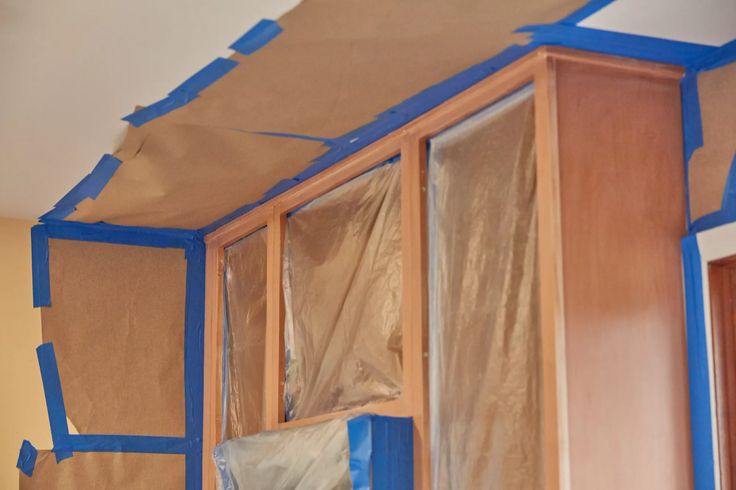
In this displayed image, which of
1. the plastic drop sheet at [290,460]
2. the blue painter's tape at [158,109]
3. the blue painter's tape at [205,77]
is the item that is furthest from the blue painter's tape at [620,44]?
the plastic drop sheet at [290,460]

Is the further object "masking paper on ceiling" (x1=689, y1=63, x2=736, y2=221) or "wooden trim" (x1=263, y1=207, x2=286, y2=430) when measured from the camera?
"wooden trim" (x1=263, y1=207, x2=286, y2=430)

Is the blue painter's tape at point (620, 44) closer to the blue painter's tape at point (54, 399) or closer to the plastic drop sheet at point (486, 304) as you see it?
the plastic drop sheet at point (486, 304)

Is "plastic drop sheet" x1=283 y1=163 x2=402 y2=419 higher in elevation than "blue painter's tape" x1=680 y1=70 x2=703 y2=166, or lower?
lower

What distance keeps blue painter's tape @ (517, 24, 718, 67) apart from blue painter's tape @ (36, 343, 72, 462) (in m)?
Result: 2.26

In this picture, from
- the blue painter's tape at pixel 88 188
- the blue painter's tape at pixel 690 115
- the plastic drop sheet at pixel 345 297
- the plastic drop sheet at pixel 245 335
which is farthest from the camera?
the plastic drop sheet at pixel 245 335

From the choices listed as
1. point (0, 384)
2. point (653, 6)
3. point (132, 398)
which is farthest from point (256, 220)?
point (653, 6)

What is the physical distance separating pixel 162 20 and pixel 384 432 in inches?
42.2

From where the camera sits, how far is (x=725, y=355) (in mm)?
2217

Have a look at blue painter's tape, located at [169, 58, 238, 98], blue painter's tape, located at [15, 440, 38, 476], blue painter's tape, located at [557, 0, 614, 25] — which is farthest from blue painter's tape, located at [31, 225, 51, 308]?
blue painter's tape, located at [557, 0, 614, 25]

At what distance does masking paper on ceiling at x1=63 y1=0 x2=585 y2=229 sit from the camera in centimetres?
212

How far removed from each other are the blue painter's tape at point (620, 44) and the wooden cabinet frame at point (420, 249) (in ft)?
0.07

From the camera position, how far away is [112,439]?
378cm

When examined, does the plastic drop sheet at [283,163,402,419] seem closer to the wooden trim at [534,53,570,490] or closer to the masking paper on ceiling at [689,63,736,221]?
the wooden trim at [534,53,570,490]

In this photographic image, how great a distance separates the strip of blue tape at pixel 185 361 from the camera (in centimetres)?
373
